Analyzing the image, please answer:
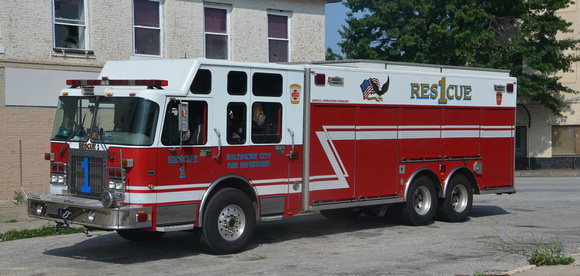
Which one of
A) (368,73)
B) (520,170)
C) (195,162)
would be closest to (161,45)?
(368,73)

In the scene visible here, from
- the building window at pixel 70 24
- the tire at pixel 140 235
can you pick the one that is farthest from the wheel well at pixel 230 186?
the building window at pixel 70 24

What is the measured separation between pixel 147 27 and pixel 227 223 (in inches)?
409

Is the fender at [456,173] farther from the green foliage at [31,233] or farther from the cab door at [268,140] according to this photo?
the green foliage at [31,233]

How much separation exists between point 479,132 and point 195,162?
270 inches

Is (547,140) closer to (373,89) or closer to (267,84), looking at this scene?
(373,89)

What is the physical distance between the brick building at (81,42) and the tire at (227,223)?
8622 millimetres

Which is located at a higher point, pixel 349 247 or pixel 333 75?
pixel 333 75

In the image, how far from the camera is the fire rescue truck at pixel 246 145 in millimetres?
9961

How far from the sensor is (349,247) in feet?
37.7

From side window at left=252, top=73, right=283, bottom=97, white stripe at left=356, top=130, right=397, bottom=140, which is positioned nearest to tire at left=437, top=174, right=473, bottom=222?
white stripe at left=356, top=130, right=397, bottom=140

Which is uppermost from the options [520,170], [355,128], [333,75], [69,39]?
[69,39]

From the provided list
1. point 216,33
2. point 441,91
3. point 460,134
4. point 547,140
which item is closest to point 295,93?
point 441,91

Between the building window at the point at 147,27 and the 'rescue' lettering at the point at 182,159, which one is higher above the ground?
the building window at the point at 147,27

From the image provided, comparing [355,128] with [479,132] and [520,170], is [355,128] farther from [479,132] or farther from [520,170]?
[520,170]
